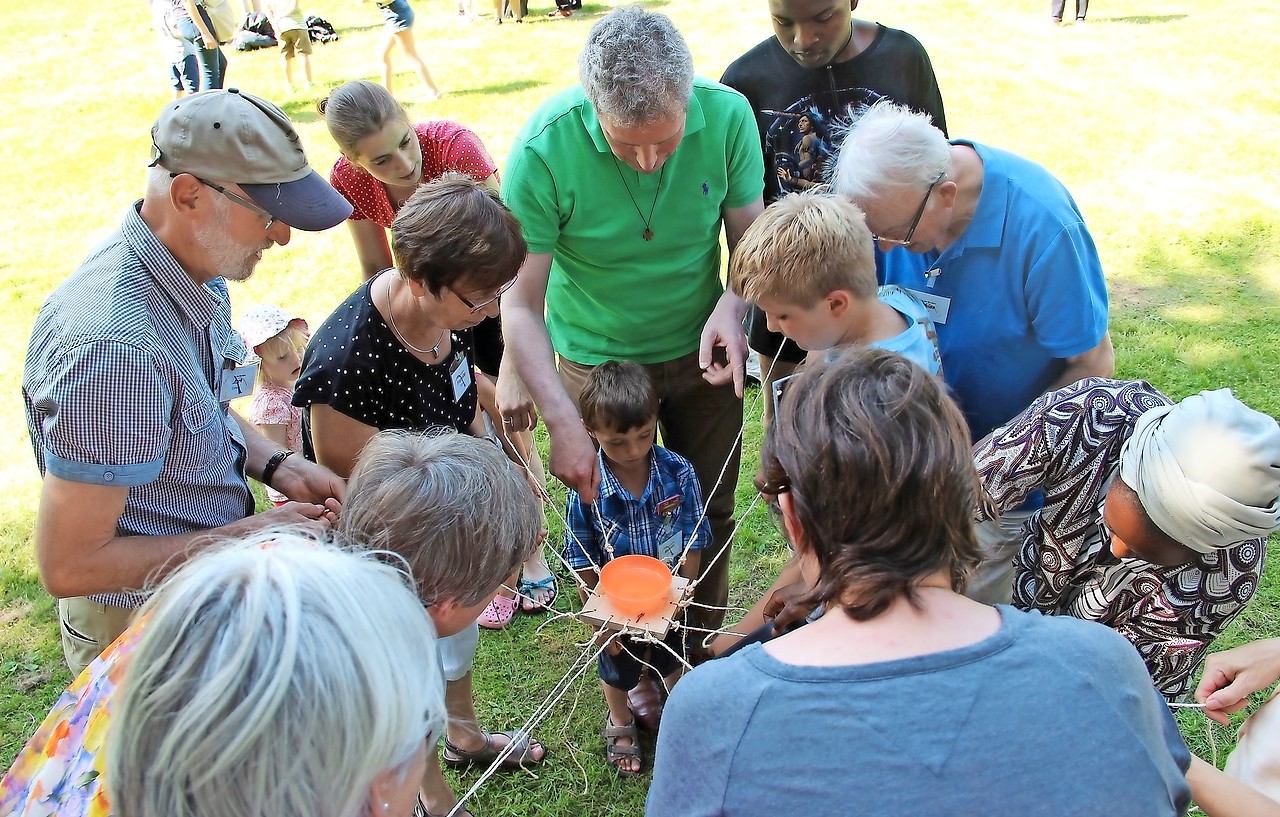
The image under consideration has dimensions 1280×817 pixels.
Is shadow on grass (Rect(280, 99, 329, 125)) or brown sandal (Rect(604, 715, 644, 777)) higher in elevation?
shadow on grass (Rect(280, 99, 329, 125))

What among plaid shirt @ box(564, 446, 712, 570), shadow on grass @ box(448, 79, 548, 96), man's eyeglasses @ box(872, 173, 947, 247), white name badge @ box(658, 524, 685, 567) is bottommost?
white name badge @ box(658, 524, 685, 567)

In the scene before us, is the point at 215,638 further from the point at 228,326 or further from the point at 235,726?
the point at 228,326

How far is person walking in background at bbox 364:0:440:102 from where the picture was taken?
9.16m

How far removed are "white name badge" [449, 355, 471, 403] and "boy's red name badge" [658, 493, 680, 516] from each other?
0.72m

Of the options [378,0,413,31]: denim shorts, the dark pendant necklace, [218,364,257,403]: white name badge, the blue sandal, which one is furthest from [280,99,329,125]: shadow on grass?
[218,364,257,403]: white name badge

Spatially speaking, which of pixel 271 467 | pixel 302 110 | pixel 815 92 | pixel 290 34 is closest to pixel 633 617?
pixel 271 467

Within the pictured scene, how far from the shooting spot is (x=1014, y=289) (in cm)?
239

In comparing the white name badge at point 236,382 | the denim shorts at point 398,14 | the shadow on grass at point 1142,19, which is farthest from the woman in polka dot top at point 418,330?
the shadow on grass at point 1142,19

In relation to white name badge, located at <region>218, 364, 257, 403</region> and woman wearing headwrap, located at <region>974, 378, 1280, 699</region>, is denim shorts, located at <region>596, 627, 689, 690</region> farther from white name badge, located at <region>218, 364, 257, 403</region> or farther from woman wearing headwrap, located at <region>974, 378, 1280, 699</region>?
white name badge, located at <region>218, 364, 257, 403</region>

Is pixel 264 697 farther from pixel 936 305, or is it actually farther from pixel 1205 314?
pixel 1205 314

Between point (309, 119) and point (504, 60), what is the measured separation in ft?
9.42

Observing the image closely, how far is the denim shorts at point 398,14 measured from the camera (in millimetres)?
9109

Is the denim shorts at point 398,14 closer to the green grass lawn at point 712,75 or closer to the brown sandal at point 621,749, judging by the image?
the green grass lawn at point 712,75

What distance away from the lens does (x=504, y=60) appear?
11094 mm
